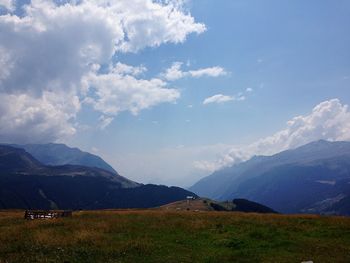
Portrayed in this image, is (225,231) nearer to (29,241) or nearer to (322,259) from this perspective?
(322,259)

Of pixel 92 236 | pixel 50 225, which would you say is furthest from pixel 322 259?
pixel 50 225

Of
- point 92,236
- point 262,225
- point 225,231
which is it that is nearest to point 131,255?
point 92,236

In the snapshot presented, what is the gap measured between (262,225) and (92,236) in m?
16.2

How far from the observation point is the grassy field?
23812mm

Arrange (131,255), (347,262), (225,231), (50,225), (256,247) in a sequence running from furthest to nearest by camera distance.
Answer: (50,225), (225,231), (256,247), (131,255), (347,262)

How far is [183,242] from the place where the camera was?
28.8 meters

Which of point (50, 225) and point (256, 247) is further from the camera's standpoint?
point (50, 225)

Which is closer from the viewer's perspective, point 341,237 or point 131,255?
point 131,255

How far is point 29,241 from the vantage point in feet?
94.7

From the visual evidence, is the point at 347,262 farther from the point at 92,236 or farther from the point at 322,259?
the point at 92,236

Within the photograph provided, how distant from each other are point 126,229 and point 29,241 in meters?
8.98

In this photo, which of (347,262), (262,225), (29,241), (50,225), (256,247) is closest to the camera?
(347,262)

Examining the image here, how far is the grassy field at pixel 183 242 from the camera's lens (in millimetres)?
23812

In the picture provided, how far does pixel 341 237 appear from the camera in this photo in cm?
2995
